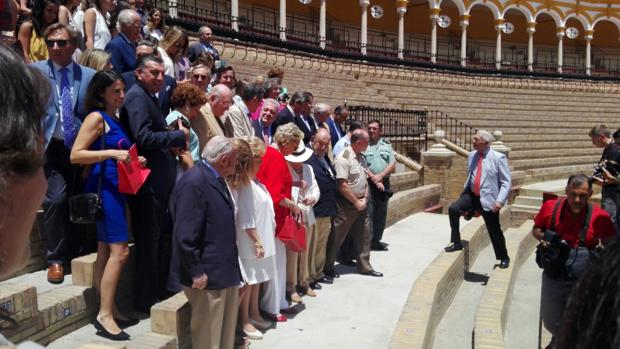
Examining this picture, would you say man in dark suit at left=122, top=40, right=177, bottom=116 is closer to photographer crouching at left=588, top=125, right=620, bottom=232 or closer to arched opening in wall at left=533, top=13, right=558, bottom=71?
photographer crouching at left=588, top=125, right=620, bottom=232

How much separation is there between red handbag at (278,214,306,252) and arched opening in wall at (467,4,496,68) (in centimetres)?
3295

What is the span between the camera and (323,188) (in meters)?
5.83

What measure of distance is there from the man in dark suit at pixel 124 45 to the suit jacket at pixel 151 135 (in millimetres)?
1079

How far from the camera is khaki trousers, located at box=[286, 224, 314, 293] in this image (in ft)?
17.1

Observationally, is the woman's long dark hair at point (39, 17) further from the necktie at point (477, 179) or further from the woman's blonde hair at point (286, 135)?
the necktie at point (477, 179)

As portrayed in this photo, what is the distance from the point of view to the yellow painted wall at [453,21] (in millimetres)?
30281

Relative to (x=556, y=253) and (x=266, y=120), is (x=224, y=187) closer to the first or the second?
(x=266, y=120)

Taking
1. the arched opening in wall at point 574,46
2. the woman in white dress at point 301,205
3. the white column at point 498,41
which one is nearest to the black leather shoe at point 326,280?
the woman in white dress at point 301,205

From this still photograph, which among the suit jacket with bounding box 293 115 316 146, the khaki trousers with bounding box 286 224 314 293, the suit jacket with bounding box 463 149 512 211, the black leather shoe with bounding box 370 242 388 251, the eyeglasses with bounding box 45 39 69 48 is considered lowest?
the black leather shoe with bounding box 370 242 388 251

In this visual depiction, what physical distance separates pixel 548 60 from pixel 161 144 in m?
38.3

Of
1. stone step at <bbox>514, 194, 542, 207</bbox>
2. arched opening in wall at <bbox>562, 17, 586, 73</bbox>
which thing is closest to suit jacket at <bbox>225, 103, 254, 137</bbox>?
stone step at <bbox>514, 194, 542, 207</bbox>

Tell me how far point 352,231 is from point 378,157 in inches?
48.7

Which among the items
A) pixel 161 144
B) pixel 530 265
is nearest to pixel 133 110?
pixel 161 144

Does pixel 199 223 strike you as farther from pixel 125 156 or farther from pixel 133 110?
pixel 133 110
